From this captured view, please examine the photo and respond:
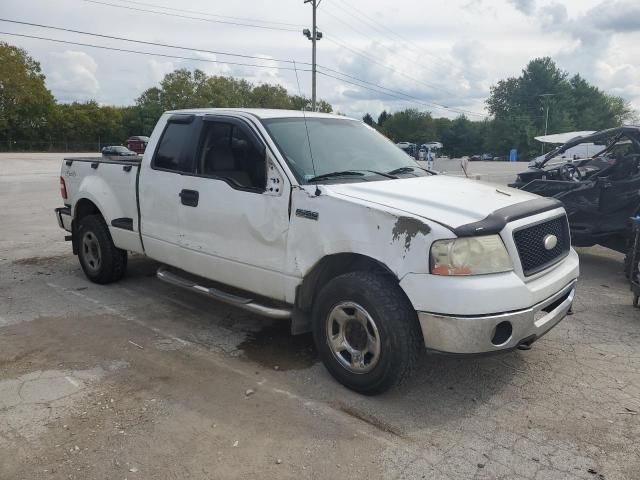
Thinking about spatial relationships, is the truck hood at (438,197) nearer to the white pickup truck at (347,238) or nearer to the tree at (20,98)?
the white pickup truck at (347,238)

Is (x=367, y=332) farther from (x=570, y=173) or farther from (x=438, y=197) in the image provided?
(x=570, y=173)

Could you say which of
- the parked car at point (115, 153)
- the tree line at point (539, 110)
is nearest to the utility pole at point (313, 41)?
the parked car at point (115, 153)

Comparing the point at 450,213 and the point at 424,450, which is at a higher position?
the point at 450,213

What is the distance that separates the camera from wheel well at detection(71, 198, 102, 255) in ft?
20.3

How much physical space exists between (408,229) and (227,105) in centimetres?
6384

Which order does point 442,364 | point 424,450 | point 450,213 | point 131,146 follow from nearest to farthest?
point 424,450
point 450,213
point 442,364
point 131,146

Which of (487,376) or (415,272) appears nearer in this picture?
(415,272)

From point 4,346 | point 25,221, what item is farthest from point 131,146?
point 4,346

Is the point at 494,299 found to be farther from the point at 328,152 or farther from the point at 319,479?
the point at 328,152

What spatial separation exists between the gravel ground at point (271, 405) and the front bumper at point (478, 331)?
0.36m

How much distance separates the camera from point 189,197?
4.67 metres

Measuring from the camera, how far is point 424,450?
3.11 m

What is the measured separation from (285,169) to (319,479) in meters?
2.11

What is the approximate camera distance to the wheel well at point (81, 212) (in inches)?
244
